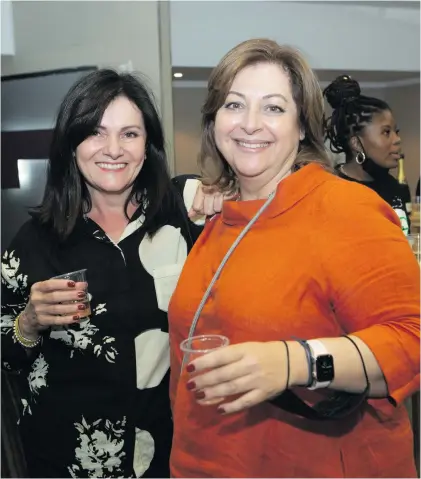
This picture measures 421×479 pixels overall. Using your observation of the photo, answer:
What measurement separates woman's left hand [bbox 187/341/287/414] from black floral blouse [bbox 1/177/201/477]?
50cm

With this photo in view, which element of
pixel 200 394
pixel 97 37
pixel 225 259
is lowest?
pixel 200 394

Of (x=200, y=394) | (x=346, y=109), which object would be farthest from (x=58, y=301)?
(x=346, y=109)

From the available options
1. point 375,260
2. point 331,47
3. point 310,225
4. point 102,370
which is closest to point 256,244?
point 310,225

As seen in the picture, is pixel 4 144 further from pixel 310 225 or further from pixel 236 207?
pixel 310 225

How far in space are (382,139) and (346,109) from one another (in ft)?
0.60

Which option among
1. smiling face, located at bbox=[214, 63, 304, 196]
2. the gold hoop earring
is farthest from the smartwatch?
the gold hoop earring

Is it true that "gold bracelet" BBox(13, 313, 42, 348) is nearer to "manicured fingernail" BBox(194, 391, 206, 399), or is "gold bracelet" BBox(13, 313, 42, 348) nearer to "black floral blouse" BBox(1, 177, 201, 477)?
"black floral blouse" BBox(1, 177, 201, 477)

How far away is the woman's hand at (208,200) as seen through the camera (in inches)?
42.5

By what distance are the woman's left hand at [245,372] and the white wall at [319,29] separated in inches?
66.9

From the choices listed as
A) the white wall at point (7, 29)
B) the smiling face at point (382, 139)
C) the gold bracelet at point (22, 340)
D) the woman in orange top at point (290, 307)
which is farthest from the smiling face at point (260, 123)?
the white wall at point (7, 29)

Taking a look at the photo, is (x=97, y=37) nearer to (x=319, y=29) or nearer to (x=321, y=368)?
(x=319, y=29)

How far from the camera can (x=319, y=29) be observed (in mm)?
2195

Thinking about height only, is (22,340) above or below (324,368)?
below

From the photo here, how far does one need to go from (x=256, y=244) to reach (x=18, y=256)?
61 centimetres
